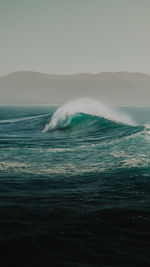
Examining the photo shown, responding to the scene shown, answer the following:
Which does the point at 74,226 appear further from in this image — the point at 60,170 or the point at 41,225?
the point at 60,170

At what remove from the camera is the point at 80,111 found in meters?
47.8

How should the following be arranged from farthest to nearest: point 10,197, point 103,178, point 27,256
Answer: point 103,178
point 10,197
point 27,256

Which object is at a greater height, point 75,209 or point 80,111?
point 80,111

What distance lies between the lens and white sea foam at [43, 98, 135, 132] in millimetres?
40031

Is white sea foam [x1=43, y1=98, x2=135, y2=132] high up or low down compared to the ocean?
up

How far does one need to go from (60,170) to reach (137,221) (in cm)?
636

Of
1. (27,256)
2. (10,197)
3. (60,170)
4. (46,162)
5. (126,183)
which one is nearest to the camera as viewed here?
(27,256)

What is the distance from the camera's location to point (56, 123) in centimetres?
3934

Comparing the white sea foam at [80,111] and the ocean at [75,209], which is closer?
the ocean at [75,209]

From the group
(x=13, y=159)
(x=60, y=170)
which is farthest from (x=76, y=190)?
(x=13, y=159)

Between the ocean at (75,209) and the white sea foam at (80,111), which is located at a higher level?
the white sea foam at (80,111)

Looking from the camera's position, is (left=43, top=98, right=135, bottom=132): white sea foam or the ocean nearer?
the ocean

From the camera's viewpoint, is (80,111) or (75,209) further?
(80,111)

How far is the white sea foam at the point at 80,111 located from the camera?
40031 millimetres
